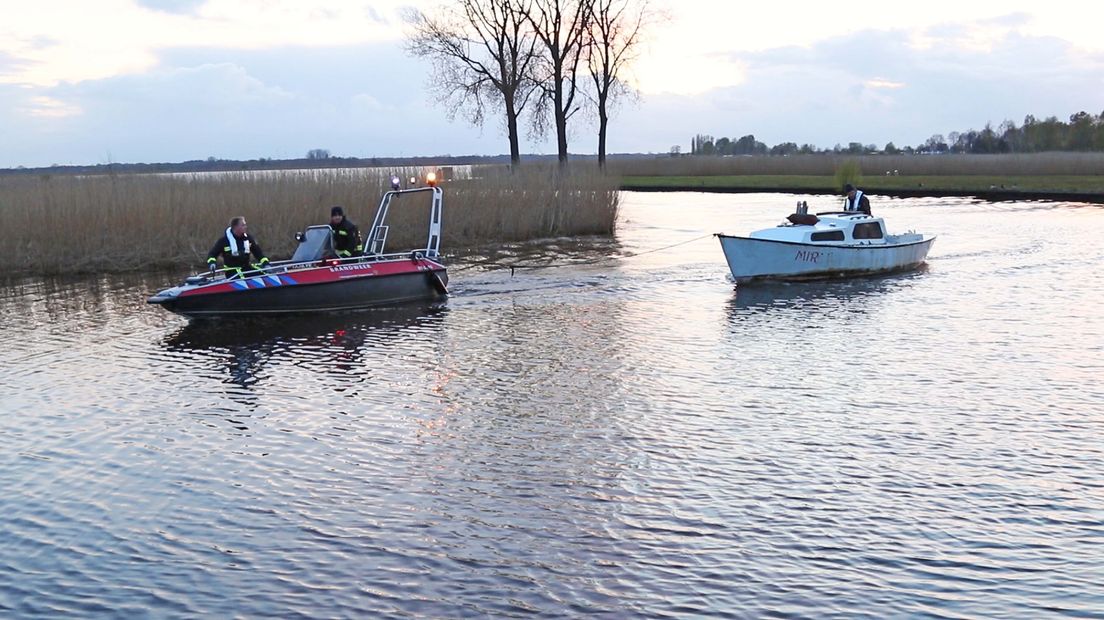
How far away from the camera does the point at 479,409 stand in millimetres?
12062

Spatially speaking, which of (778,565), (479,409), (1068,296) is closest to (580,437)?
(479,409)

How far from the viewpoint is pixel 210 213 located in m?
27.6

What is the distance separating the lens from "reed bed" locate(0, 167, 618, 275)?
2573 cm

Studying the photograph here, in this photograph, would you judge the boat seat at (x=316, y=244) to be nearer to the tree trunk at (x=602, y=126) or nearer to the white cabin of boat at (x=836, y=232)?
the white cabin of boat at (x=836, y=232)

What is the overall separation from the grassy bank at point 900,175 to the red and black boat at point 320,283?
1774cm

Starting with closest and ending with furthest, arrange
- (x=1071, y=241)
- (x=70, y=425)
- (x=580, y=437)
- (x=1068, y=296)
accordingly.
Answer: (x=580, y=437) → (x=70, y=425) → (x=1068, y=296) → (x=1071, y=241)

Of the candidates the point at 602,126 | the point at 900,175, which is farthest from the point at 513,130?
the point at 900,175

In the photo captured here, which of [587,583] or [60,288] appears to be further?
[60,288]

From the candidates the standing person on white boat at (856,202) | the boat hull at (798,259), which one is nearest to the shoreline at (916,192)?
the standing person on white boat at (856,202)

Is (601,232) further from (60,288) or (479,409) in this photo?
(479,409)

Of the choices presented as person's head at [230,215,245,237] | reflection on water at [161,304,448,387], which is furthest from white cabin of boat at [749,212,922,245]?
person's head at [230,215,245,237]

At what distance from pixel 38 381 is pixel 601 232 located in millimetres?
22506

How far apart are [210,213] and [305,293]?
403 inches

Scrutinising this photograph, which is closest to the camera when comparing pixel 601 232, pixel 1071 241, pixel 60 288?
pixel 60 288
